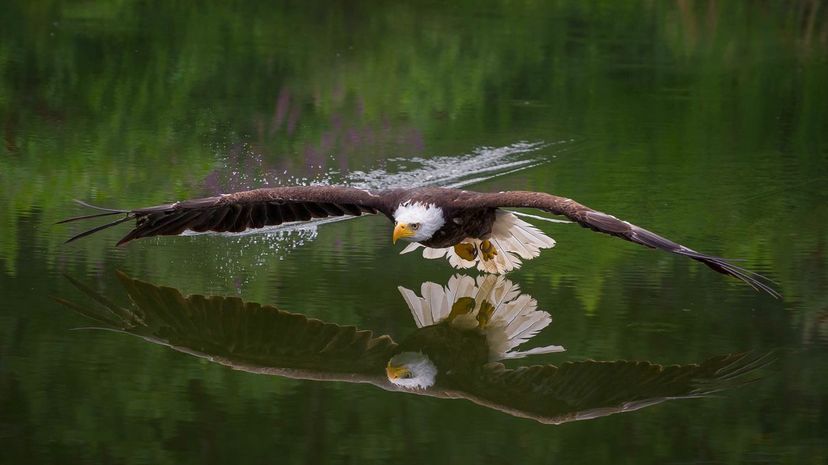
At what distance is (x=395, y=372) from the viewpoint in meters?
5.41

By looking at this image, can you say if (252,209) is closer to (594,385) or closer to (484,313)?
(484,313)

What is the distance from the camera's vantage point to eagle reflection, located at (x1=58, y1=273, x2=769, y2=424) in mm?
5238

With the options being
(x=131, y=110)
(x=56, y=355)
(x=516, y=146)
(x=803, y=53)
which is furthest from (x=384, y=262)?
(x=803, y=53)

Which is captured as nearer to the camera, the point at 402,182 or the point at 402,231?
the point at 402,231

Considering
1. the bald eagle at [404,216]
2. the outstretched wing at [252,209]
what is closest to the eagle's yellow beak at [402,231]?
the bald eagle at [404,216]

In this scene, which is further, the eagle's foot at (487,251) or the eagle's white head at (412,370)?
the eagle's foot at (487,251)

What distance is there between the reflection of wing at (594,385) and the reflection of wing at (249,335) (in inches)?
17.2

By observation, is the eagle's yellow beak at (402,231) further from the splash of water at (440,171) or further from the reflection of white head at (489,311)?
the splash of water at (440,171)

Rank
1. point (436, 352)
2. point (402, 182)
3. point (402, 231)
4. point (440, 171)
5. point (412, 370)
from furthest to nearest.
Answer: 1. point (440, 171)
2. point (402, 182)
3. point (402, 231)
4. point (436, 352)
5. point (412, 370)

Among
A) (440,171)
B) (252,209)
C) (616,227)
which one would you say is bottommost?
(440,171)

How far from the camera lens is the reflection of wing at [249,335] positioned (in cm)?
544

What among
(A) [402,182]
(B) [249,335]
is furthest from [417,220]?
(A) [402,182]

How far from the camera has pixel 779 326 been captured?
6059 mm

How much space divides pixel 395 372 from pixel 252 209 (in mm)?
1638
